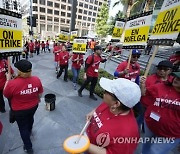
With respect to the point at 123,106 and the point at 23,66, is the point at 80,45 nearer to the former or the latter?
the point at 23,66

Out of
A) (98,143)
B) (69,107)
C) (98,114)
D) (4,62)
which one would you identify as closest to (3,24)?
(4,62)

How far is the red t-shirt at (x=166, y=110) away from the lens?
97.6 inches

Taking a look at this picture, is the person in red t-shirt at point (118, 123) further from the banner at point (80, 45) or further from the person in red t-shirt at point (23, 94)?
the banner at point (80, 45)

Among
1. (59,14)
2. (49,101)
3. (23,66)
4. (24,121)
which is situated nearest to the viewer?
(23,66)

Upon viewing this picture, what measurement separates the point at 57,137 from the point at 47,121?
78cm

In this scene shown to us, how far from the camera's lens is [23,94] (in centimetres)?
297

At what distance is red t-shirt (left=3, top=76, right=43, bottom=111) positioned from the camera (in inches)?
113

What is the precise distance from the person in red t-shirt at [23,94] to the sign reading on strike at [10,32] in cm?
66

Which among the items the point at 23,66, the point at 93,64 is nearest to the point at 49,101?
the point at 93,64

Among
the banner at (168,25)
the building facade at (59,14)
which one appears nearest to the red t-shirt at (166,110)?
the banner at (168,25)

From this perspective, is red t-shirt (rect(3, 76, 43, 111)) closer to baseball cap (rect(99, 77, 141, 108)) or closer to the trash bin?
the trash bin

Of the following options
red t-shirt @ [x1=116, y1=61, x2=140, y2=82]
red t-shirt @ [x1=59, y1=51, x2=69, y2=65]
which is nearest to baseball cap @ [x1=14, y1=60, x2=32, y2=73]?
red t-shirt @ [x1=116, y1=61, x2=140, y2=82]

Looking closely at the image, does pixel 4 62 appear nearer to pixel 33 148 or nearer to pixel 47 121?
pixel 47 121

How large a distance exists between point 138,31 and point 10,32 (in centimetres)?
279
